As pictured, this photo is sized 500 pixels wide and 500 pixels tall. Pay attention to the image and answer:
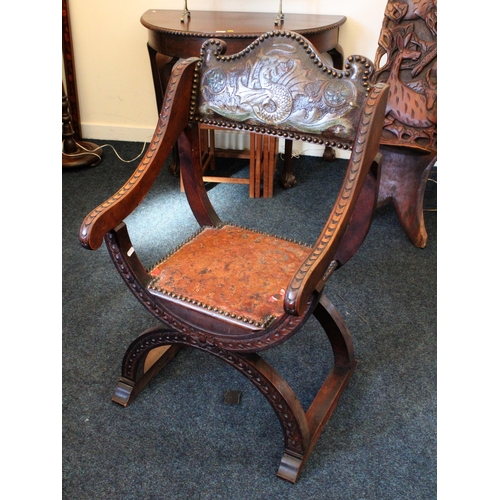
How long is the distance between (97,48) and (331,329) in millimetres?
2324

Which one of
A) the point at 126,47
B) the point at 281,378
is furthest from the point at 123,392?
the point at 126,47

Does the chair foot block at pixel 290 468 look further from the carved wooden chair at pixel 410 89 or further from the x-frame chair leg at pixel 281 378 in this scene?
the carved wooden chair at pixel 410 89

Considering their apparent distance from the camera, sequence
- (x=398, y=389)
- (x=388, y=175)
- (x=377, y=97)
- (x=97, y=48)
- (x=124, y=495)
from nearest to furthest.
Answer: (x=377, y=97) < (x=124, y=495) < (x=398, y=389) < (x=388, y=175) < (x=97, y=48)

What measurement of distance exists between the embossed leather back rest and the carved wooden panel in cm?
95

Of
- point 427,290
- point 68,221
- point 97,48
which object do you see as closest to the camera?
point 427,290

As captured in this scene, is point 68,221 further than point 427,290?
Yes

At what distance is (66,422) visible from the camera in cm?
168

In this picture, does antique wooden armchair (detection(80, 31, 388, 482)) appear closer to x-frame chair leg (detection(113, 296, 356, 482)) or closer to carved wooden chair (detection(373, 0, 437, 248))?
x-frame chair leg (detection(113, 296, 356, 482))

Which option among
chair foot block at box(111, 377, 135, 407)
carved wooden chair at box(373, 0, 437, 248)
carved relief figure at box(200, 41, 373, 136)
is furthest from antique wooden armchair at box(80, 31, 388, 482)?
carved wooden chair at box(373, 0, 437, 248)

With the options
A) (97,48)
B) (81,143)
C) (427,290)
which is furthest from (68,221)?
(427,290)

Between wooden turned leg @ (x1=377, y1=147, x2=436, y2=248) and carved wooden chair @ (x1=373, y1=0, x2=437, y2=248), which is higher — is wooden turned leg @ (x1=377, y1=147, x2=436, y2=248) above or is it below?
below

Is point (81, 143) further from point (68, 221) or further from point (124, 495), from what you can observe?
point (124, 495)

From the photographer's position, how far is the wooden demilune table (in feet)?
8.21

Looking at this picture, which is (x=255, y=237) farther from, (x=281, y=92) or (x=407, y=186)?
(x=407, y=186)
